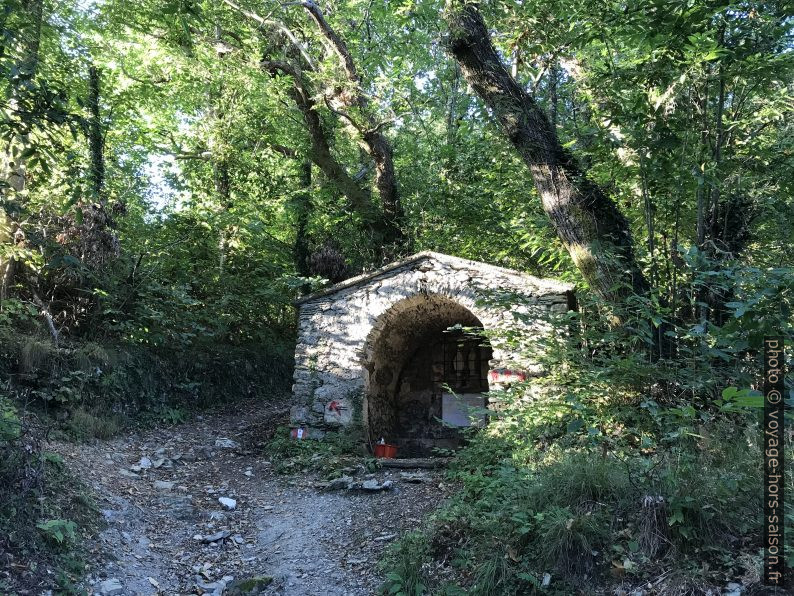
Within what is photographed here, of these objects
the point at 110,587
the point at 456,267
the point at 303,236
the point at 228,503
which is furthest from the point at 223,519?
the point at 303,236

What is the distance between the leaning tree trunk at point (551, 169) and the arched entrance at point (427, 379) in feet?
10.8

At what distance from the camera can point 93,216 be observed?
8117 millimetres

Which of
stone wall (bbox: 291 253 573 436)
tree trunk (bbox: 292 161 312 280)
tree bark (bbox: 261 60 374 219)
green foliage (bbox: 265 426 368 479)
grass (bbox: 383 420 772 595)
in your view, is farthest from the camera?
tree trunk (bbox: 292 161 312 280)

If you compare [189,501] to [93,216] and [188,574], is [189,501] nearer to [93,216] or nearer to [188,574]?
[188,574]

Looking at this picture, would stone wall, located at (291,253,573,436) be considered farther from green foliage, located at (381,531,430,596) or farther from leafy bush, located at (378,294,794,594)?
green foliage, located at (381,531,430,596)

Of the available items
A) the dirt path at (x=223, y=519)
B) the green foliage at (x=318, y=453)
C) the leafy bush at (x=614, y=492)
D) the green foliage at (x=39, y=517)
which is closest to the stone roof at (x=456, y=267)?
the leafy bush at (x=614, y=492)

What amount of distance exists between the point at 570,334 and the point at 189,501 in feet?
13.8

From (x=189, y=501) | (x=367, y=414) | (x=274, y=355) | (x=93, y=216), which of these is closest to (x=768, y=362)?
(x=189, y=501)

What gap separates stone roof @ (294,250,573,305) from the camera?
766 centimetres

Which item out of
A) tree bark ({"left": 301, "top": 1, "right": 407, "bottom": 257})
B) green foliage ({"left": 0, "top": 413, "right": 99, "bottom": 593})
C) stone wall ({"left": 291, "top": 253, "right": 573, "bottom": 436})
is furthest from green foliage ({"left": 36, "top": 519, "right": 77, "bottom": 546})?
tree bark ({"left": 301, "top": 1, "right": 407, "bottom": 257})

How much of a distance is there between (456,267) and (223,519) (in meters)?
4.31

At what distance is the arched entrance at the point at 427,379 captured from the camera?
960 centimetres

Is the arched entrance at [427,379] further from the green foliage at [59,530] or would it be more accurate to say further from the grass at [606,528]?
the green foliage at [59,530]

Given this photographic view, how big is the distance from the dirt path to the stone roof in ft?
8.48
